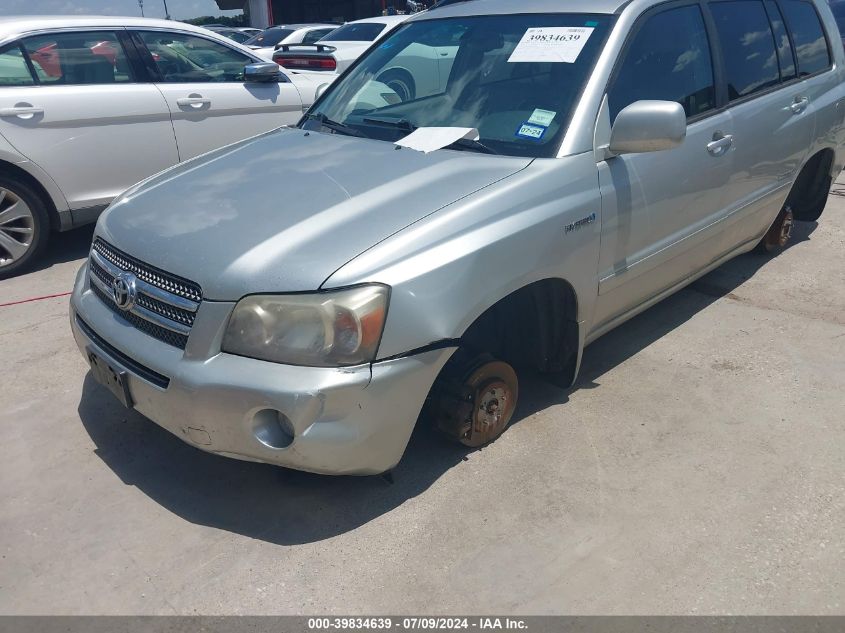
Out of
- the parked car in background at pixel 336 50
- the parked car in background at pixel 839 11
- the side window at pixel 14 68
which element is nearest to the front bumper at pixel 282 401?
the side window at pixel 14 68

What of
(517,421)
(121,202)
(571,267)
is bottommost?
(517,421)

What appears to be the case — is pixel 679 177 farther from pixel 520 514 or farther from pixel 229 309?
pixel 229 309

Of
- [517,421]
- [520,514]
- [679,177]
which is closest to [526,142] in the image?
[679,177]

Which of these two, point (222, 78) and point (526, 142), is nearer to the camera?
point (526, 142)

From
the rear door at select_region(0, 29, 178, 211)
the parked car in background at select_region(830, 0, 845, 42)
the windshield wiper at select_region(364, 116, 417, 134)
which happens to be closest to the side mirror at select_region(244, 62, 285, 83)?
the rear door at select_region(0, 29, 178, 211)

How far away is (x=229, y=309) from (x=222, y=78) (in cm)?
415

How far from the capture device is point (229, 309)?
247cm

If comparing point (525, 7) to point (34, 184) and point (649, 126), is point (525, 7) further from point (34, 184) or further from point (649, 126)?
point (34, 184)

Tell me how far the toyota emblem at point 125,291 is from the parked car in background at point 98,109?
2715mm

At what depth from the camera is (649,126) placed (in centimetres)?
296

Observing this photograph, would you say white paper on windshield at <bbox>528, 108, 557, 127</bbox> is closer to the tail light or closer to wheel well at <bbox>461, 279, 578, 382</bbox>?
wheel well at <bbox>461, 279, 578, 382</bbox>

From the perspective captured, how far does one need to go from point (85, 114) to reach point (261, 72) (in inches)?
52.3

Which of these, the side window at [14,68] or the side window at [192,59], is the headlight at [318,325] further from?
the side window at [192,59]

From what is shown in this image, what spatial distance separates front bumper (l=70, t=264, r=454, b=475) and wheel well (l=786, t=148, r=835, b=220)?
373cm
